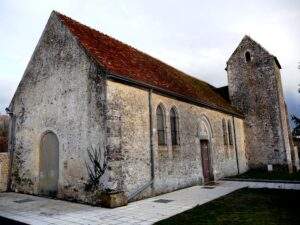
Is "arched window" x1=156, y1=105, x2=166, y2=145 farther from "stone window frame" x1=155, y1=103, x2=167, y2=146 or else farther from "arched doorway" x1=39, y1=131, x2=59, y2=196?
"arched doorway" x1=39, y1=131, x2=59, y2=196

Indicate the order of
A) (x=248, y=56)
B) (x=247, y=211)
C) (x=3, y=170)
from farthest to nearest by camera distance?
(x=248, y=56), (x=3, y=170), (x=247, y=211)

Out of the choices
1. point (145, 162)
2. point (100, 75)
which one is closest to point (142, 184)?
point (145, 162)

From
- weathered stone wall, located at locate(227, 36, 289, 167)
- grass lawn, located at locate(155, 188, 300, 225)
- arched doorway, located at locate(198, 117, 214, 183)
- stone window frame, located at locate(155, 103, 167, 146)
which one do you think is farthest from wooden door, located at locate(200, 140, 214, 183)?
weathered stone wall, located at locate(227, 36, 289, 167)

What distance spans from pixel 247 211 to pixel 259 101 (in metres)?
16.5

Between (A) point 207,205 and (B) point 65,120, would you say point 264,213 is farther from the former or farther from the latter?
(B) point 65,120

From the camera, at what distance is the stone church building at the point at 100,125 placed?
11016mm

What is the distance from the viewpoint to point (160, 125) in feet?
45.8

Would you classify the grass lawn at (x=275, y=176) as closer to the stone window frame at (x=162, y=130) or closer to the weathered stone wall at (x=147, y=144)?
the weathered stone wall at (x=147, y=144)

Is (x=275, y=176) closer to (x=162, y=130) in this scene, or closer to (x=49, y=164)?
(x=162, y=130)

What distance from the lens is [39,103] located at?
13820 millimetres

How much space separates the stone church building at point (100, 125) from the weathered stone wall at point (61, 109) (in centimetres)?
4

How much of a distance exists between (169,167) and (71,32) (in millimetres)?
7819

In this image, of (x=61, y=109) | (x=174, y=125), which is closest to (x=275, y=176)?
(x=174, y=125)

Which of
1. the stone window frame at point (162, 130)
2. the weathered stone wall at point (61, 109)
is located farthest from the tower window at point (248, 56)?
the weathered stone wall at point (61, 109)
